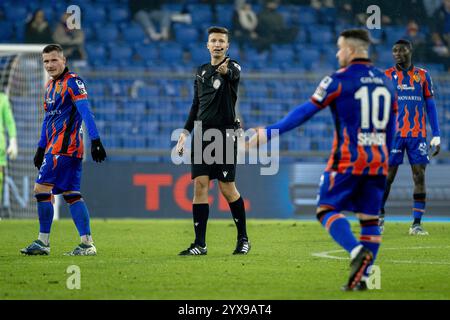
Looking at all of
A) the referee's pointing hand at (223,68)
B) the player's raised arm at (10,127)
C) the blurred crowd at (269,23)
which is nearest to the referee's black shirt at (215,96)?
the referee's pointing hand at (223,68)

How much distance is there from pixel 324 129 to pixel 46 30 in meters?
6.33

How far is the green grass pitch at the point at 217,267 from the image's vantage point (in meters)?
7.05

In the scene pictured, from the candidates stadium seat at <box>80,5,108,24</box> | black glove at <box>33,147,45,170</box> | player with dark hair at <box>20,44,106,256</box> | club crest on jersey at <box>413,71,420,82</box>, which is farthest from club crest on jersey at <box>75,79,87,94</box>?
stadium seat at <box>80,5,108,24</box>

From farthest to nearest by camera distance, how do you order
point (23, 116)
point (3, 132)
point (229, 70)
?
point (23, 116), point (3, 132), point (229, 70)

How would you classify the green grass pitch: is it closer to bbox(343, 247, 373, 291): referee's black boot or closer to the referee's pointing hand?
bbox(343, 247, 373, 291): referee's black boot

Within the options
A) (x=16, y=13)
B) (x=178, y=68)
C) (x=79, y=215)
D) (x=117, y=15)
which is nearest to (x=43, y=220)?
(x=79, y=215)

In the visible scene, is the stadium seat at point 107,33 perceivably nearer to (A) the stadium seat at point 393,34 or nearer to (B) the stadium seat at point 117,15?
(B) the stadium seat at point 117,15

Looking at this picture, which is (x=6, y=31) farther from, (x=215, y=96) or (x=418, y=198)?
(x=215, y=96)

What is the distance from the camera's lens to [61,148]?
31.8ft

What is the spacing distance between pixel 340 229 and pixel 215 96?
3072mm

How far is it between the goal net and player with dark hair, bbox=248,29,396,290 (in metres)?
10.5

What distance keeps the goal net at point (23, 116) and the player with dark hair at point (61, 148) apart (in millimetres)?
7175

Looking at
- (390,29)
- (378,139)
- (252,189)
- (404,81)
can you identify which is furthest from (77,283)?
(390,29)

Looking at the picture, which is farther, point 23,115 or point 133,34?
point 133,34
